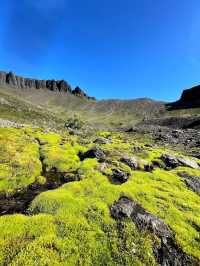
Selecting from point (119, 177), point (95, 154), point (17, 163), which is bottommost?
point (119, 177)

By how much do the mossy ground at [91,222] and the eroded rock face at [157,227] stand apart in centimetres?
43

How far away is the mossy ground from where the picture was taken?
455 inches

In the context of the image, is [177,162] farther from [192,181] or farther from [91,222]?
[91,222]

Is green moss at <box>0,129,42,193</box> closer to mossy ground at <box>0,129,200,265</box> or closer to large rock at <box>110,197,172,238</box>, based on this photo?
mossy ground at <box>0,129,200,265</box>

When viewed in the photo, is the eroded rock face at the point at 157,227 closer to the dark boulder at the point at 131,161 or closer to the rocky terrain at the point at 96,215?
the rocky terrain at the point at 96,215

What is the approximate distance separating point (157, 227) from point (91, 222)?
4.62 m

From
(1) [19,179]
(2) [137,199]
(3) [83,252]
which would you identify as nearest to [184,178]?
(2) [137,199]

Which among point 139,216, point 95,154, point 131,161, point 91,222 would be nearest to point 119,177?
point 131,161

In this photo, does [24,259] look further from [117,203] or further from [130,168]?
[130,168]

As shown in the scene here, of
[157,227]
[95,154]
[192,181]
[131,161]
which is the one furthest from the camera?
[95,154]

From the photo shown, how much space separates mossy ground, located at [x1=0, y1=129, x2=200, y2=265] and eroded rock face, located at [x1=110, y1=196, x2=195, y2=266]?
1.42 ft

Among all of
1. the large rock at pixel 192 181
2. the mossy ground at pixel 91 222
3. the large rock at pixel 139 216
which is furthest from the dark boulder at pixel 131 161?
the large rock at pixel 139 216

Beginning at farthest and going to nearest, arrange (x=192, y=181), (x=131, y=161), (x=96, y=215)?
(x=131, y=161) → (x=192, y=181) → (x=96, y=215)

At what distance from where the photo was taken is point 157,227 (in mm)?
14031
